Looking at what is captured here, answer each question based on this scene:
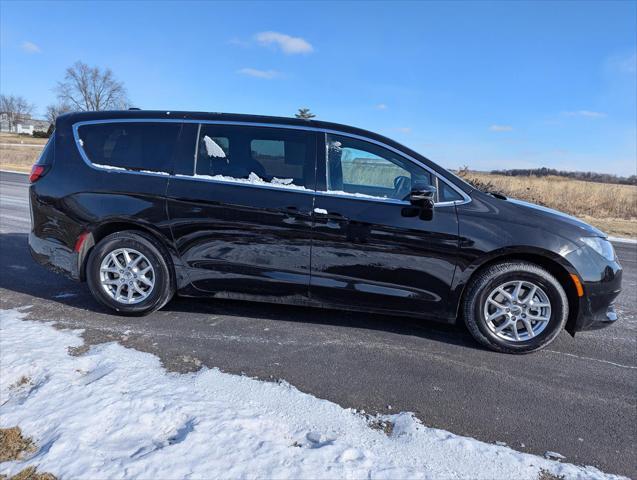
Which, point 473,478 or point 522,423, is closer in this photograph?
point 473,478

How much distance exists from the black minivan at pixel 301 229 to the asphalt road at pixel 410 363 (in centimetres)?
28

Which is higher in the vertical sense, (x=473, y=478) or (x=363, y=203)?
(x=363, y=203)

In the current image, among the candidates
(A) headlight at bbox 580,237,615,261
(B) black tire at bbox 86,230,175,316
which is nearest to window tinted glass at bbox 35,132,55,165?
(B) black tire at bbox 86,230,175,316

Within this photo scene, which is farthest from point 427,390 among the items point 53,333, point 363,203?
point 53,333

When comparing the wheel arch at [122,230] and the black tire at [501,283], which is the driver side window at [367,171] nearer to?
the black tire at [501,283]

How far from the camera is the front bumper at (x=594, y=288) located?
3.58m

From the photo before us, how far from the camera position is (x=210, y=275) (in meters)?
3.99

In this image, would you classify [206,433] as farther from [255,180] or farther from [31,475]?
[255,180]

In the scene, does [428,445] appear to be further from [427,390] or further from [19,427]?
[19,427]

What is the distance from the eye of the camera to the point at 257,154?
12.9 feet

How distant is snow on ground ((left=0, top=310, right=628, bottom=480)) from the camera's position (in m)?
2.08

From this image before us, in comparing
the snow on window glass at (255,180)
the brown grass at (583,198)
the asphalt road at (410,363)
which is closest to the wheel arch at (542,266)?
the asphalt road at (410,363)

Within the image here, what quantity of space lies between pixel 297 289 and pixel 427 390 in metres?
1.38

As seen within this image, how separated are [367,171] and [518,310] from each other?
1.75 m
